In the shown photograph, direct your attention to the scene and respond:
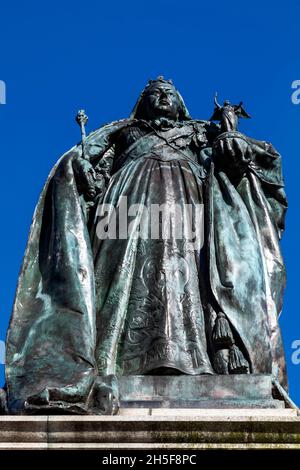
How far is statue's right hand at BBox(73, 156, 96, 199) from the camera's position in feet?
38.9

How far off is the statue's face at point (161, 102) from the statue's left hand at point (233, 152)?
1116mm

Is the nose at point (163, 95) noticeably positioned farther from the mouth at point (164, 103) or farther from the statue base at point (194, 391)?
the statue base at point (194, 391)

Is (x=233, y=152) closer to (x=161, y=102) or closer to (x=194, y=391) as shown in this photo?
(x=161, y=102)

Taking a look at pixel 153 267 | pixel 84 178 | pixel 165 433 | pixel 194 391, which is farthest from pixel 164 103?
pixel 165 433

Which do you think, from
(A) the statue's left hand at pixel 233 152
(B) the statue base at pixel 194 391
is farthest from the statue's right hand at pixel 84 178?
(B) the statue base at pixel 194 391

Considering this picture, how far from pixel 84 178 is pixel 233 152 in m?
1.64

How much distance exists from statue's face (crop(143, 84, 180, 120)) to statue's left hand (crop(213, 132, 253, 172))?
112 centimetres

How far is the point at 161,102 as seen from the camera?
1308cm

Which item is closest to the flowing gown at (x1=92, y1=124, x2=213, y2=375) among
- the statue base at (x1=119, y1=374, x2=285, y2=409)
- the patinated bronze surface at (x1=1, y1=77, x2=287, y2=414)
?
the patinated bronze surface at (x1=1, y1=77, x2=287, y2=414)

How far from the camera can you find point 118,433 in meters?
9.10

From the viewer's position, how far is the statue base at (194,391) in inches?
397

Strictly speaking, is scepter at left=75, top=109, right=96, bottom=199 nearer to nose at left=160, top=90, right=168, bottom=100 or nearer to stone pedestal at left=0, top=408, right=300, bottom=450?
nose at left=160, top=90, right=168, bottom=100

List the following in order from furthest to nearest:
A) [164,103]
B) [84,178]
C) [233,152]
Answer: [164,103]
[233,152]
[84,178]

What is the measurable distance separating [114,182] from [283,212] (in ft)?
6.30
